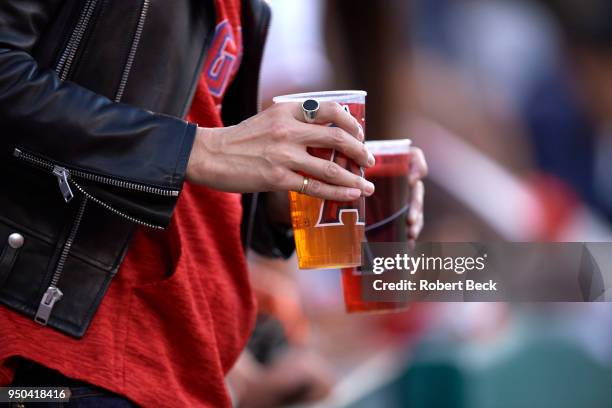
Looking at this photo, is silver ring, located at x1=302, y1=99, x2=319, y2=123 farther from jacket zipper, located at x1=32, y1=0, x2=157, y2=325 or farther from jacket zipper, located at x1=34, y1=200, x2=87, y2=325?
jacket zipper, located at x1=34, y1=200, x2=87, y2=325

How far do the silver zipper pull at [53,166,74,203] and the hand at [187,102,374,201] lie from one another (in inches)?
8.1

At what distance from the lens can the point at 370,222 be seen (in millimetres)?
2094

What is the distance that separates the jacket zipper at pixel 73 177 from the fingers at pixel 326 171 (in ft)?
0.76

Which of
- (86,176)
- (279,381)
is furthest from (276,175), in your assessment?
(279,381)

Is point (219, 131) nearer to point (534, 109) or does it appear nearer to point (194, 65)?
point (194, 65)

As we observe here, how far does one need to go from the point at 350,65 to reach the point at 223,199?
2.78 m

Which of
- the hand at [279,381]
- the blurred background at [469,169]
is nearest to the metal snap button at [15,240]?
the hand at [279,381]

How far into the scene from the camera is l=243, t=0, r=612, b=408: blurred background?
4.20 m

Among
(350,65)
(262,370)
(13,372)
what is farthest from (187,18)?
(350,65)

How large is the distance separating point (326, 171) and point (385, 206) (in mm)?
507

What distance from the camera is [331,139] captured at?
1618 mm

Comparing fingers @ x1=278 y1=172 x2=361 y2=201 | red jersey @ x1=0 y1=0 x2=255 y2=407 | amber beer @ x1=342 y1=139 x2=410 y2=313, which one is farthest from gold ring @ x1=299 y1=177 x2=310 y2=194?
amber beer @ x1=342 y1=139 x2=410 y2=313

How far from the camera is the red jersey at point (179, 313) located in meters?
1.76

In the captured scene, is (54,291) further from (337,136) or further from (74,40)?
(337,136)
